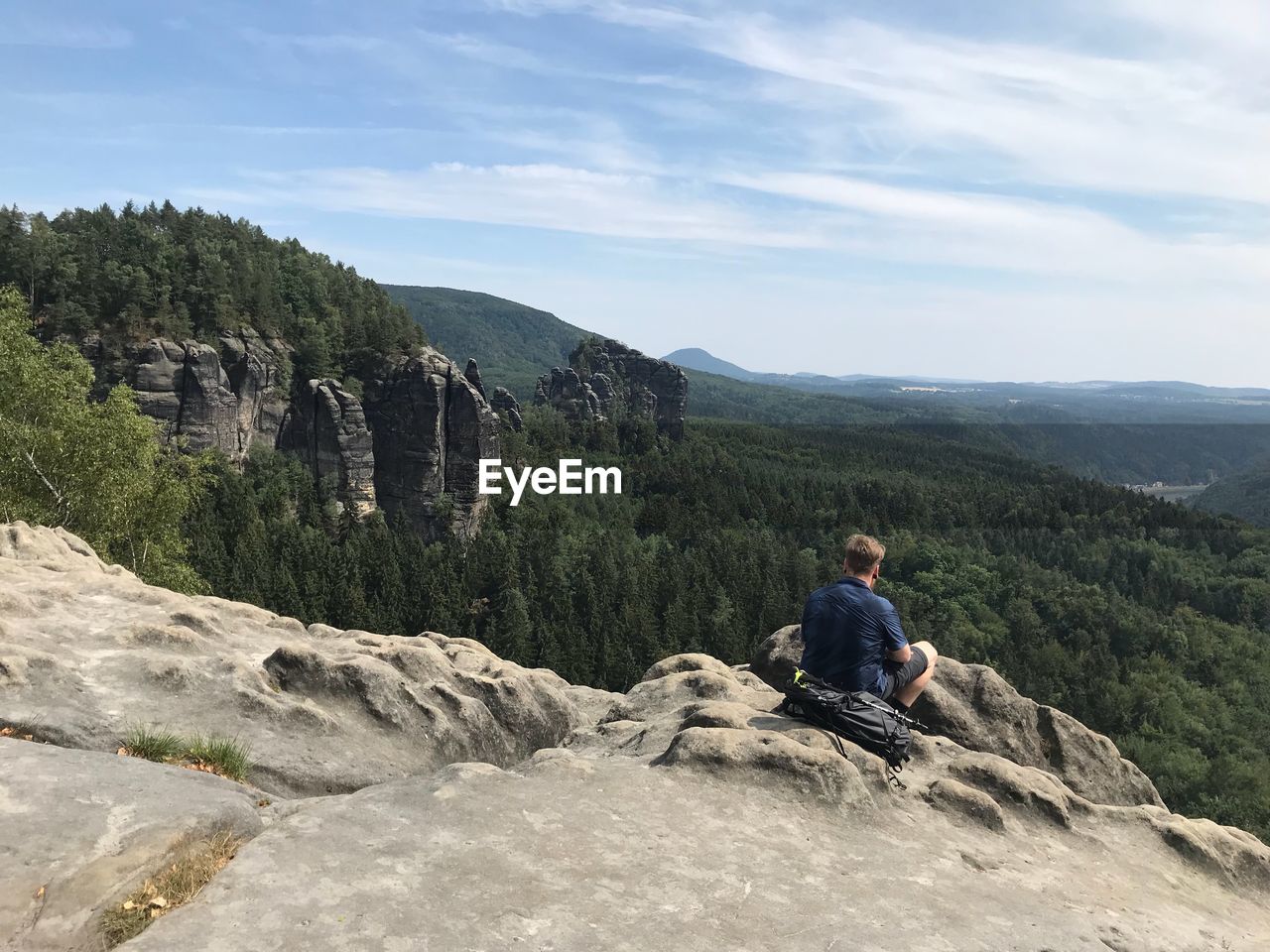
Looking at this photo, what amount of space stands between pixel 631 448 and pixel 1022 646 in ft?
329

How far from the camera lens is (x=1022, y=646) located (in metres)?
102

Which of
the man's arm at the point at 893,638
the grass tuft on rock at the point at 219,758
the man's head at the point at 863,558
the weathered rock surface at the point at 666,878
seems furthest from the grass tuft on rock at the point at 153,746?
the man's arm at the point at 893,638

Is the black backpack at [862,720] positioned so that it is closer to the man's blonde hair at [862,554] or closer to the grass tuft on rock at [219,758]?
the man's blonde hair at [862,554]

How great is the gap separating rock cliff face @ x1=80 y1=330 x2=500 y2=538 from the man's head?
8795cm

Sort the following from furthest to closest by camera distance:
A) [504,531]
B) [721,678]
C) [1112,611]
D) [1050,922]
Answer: [504,531] → [1112,611] → [721,678] → [1050,922]

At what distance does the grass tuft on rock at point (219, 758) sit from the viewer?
37.1 feet

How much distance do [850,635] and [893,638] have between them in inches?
25.8

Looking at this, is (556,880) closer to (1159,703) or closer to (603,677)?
(603,677)

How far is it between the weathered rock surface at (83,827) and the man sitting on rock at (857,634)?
25.7ft

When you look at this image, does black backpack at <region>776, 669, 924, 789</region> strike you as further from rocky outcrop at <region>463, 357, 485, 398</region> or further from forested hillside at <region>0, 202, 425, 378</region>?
rocky outcrop at <region>463, 357, 485, 398</region>

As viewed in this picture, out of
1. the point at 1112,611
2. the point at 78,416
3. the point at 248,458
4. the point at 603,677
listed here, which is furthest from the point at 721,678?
the point at 1112,611

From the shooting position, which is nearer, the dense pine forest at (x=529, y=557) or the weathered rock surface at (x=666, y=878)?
the weathered rock surface at (x=666, y=878)

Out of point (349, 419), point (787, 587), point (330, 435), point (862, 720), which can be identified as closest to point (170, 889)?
point (862, 720)

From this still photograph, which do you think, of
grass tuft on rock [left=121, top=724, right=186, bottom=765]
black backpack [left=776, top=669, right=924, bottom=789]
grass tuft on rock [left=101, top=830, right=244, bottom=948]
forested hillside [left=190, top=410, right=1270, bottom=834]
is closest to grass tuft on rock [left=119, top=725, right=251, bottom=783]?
grass tuft on rock [left=121, top=724, right=186, bottom=765]
